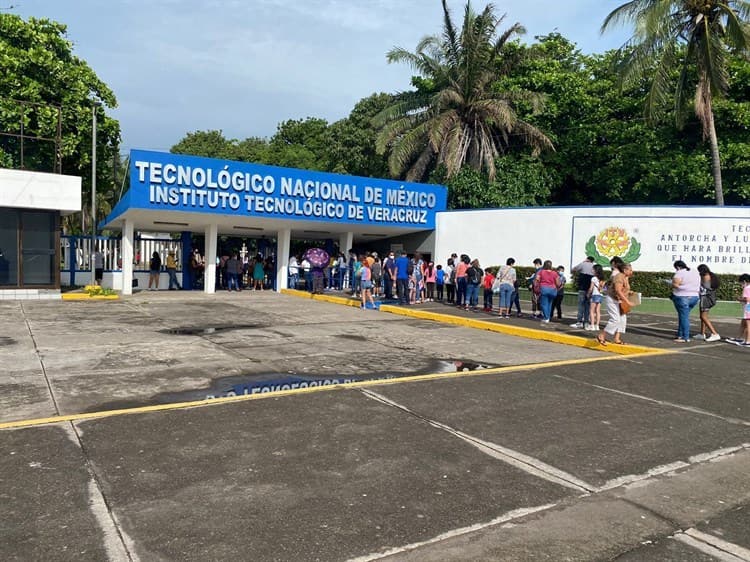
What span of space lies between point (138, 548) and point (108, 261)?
2206cm

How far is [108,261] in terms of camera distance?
2311 centimetres

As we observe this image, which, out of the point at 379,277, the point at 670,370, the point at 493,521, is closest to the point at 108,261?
the point at 379,277

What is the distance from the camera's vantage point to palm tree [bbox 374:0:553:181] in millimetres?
26172

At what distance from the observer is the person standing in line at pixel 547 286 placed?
13.8 m

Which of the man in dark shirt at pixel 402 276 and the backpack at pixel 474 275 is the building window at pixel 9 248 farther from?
the backpack at pixel 474 275

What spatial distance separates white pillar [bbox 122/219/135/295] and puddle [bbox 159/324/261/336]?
929 centimetres

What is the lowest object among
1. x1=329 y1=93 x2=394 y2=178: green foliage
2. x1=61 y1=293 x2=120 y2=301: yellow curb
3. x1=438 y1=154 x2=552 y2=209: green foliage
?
x1=61 y1=293 x2=120 y2=301: yellow curb

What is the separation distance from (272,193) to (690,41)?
15411 mm

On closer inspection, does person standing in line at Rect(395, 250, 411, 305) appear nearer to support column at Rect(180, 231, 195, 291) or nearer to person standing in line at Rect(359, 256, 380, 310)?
person standing in line at Rect(359, 256, 380, 310)

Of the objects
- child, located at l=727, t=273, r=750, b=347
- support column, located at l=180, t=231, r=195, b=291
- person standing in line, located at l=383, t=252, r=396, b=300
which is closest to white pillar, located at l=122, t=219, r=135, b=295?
support column, located at l=180, t=231, r=195, b=291

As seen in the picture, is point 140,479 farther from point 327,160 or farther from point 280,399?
point 327,160

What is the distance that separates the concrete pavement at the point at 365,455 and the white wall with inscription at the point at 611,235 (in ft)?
34.5

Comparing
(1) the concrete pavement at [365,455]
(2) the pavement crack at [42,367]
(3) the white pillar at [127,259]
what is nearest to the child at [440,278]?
(1) the concrete pavement at [365,455]

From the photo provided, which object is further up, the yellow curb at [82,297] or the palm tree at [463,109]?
the palm tree at [463,109]
